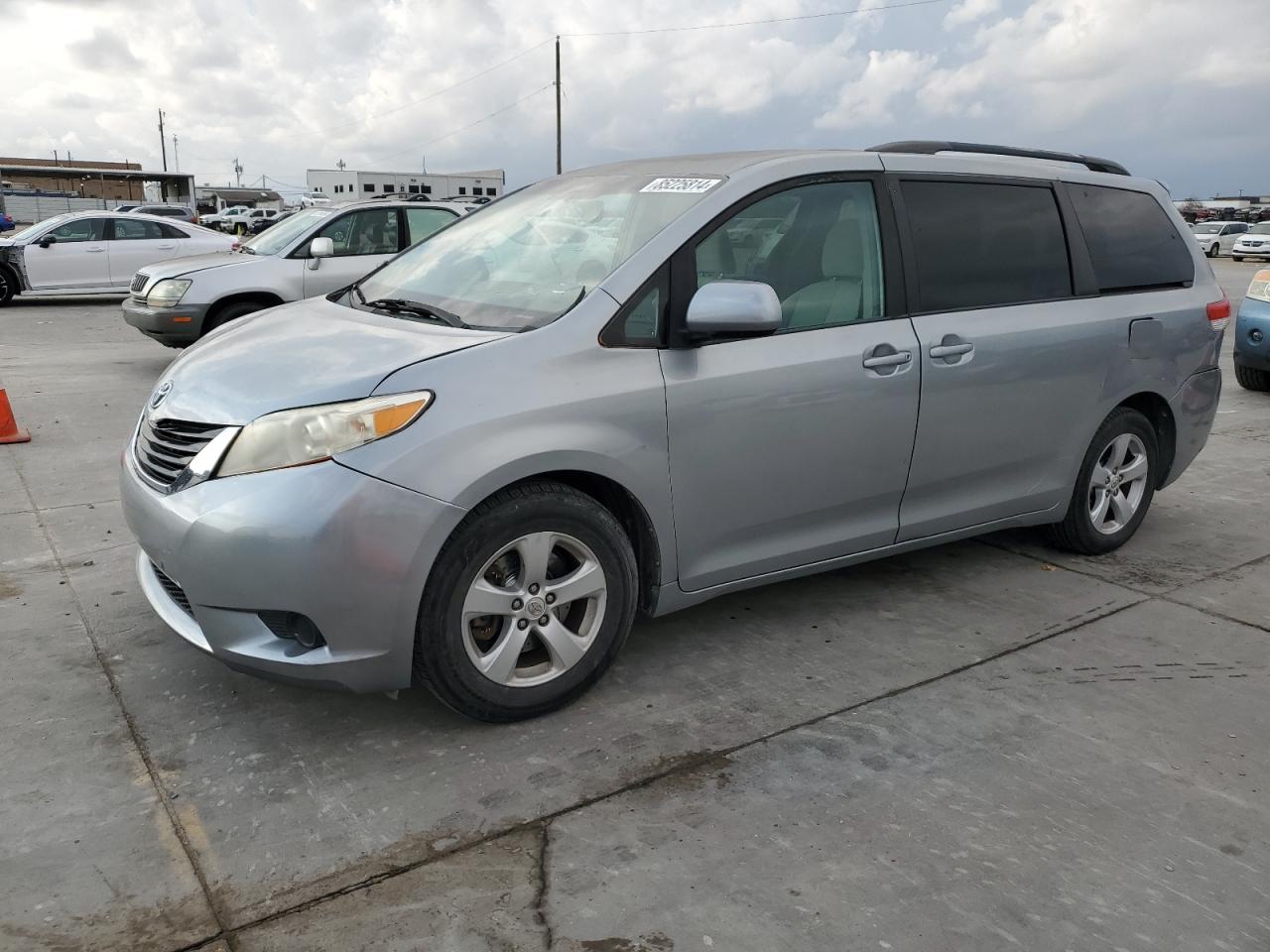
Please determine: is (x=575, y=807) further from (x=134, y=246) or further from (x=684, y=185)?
(x=134, y=246)

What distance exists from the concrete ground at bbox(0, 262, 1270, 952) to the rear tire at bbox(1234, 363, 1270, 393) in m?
6.19

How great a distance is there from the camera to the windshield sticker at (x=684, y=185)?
11.9 ft

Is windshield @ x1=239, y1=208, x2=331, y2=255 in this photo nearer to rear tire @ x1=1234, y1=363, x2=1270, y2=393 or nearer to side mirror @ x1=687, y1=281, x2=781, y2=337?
side mirror @ x1=687, y1=281, x2=781, y2=337

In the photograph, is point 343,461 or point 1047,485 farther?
point 1047,485

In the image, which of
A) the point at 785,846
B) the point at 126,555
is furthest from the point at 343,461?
the point at 126,555

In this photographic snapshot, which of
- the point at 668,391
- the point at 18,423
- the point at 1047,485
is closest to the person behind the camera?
the point at 668,391

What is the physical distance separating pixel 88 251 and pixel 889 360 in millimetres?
15542

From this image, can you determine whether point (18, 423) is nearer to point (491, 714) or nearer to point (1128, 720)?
point (491, 714)

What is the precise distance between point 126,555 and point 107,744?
181 centimetres

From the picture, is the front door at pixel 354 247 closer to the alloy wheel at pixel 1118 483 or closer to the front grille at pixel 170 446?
the front grille at pixel 170 446

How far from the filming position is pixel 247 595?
9.48 feet

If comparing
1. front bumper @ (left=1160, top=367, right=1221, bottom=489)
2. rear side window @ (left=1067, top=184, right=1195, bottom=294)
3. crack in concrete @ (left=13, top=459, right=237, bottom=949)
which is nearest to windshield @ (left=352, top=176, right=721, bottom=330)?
crack in concrete @ (left=13, top=459, right=237, bottom=949)

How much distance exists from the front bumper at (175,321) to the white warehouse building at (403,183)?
51.0 m

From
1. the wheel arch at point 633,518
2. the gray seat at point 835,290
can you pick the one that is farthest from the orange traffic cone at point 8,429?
the gray seat at point 835,290
